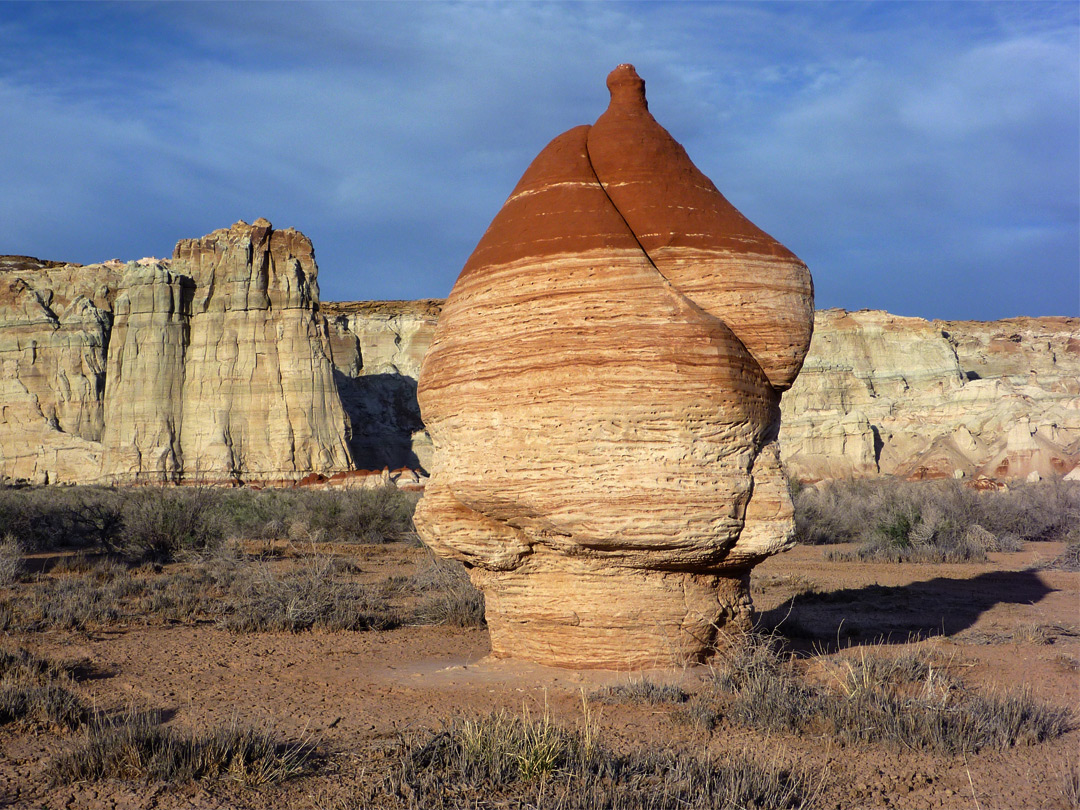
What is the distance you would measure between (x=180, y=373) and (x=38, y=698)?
35377 millimetres

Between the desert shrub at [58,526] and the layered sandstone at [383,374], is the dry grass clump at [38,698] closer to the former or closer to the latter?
the desert shrub at [58,526]

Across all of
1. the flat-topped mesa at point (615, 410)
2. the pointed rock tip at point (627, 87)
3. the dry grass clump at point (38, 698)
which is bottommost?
the dry grass clump at point (38, 698)

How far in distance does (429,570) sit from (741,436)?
21.5 feet

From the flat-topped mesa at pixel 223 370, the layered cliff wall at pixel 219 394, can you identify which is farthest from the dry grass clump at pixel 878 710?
the flat-topped mesa at pixel 223 370

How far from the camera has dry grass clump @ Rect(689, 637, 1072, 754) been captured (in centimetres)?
430

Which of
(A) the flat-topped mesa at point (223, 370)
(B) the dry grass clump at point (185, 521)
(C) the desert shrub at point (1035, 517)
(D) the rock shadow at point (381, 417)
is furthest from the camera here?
(D) the rock shadow at point (381, 417)

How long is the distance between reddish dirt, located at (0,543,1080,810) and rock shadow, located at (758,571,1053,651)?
0.14 ft

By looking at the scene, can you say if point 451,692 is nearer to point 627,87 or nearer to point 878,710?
point 878,710

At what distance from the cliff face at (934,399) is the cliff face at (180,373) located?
74.2 feet

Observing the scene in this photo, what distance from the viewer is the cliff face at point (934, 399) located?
33875mm

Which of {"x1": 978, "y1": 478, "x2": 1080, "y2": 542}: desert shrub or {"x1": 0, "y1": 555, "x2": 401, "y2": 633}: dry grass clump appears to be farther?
{"x1": 978, "y1": 478, "x2": 1080, "y2": 542}: desert shrub

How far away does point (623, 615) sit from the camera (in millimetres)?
5664

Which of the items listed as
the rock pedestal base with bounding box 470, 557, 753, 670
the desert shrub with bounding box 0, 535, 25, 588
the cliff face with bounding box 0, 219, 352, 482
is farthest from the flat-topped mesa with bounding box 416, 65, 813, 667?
the cliff face with bounding box 0, 219, 352, 482

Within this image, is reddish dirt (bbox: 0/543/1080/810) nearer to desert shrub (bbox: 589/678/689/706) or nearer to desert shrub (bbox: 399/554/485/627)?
desert shrub (bbox: 589/678/689/706)
